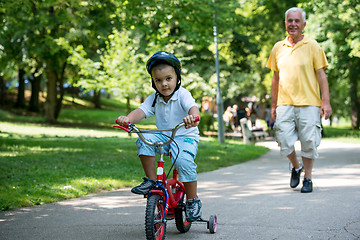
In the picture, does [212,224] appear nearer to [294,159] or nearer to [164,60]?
[164,60]

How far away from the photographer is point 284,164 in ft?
41.5

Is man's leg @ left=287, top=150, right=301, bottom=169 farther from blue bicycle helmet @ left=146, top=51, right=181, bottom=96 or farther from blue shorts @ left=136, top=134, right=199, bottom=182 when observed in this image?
blue bicycle helmet @ left=146, top=51, right=181, bottom=96

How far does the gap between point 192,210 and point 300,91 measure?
10.3 feet

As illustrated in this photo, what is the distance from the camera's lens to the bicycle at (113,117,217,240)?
437 centimetres

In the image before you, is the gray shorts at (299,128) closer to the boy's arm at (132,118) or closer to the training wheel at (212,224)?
the training wheel at (212,224)

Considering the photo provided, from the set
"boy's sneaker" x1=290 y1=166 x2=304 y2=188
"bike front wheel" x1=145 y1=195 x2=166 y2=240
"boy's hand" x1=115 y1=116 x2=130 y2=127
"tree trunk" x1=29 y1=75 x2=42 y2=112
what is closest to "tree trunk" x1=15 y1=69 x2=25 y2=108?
"tree trunk" x1=29 y1=75 x2=42 y2=112

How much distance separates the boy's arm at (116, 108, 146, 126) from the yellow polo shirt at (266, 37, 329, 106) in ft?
10.4

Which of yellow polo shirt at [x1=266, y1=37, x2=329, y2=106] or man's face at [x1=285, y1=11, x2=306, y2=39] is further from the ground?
man's face at [x1=285, y1=11, x2=306, y2=39]

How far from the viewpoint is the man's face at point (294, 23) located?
7477mm

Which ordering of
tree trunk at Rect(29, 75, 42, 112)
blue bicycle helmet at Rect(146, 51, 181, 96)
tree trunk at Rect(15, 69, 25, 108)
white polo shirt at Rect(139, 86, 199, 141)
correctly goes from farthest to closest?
tree trunk at Rect(15, 69, 25, 108), tree trunk at Rect(29, 75, 42, 112), white polo shirt at Rect(139, 86, 199, 141), blue bicycle helmet at Rect(146, 51, 181, 96)

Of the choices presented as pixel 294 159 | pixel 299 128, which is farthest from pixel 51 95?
pixel 299 128

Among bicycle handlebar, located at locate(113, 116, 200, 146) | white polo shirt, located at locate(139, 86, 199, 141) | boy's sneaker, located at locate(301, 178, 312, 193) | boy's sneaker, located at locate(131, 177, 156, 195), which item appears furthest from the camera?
boy's sneaker, located at locate(301, 178, 312, 193)

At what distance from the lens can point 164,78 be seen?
490 centimetres

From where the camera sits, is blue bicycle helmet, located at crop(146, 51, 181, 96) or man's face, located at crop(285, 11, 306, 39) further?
man's face, located at crop(285, 11, 306, 39)
